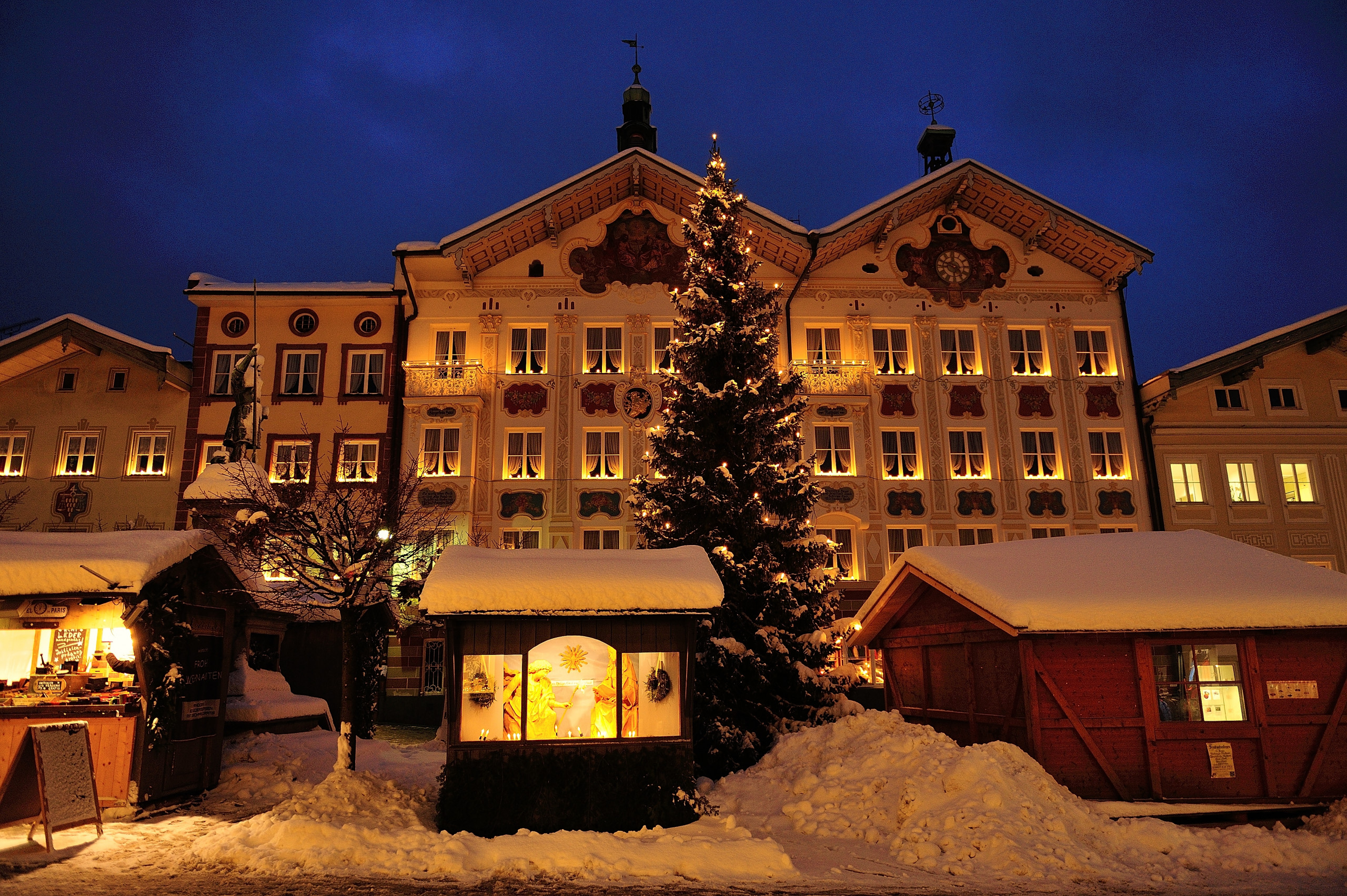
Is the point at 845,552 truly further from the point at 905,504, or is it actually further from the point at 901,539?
the point at 905,504

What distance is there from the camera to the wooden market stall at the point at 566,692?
39.2 feet

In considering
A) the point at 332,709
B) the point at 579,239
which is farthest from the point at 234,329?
the point at 332,709

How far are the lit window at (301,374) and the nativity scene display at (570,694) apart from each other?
24.1 metres

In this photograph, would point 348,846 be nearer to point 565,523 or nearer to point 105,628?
point 105,628

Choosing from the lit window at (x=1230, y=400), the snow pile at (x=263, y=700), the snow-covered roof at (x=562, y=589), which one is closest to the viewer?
the snow-covered roof at (x=562, y=589)

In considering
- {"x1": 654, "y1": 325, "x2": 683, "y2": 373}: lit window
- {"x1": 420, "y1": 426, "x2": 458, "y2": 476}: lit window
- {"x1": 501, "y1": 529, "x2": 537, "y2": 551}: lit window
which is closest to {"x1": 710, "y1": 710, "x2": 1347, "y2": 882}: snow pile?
{"x1": 501, "y1": 529, "x2": 537, "y2": 551}: lit window

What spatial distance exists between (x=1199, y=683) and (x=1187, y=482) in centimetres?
2216

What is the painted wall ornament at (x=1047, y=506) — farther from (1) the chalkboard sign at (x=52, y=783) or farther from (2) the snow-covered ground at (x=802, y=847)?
(1) the chalkboard sign at (x=52, y=783)

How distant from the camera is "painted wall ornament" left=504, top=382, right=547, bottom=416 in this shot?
33.2 metres

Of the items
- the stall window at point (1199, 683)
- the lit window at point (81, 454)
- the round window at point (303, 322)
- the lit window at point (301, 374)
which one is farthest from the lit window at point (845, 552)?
the lit window at point (81, 454)

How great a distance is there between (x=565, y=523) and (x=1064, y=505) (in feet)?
57.9

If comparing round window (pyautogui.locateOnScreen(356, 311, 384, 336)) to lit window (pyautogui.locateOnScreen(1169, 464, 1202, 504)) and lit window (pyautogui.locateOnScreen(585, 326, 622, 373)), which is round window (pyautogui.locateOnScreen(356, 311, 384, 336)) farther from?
lit window (pyautogui.locateOnScreen(1169, 464, 1202, 504))

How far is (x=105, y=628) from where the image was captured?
15.1m

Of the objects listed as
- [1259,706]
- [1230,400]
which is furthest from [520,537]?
[1230,400]
